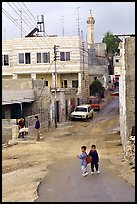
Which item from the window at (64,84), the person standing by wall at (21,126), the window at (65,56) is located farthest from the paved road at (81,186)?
the window at (64,84)

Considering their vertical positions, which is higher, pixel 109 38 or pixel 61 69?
pixel 109 38

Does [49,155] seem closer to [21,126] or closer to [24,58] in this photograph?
[21,126]

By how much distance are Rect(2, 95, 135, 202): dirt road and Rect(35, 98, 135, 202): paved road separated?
0.68 feet

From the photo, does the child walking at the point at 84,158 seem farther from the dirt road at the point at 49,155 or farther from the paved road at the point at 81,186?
the dirt road at the point at 49,155

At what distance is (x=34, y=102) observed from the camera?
33.8m

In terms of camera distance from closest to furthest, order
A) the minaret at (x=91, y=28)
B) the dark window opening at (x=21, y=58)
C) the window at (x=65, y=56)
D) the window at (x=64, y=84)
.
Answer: the window at (x=65, y=56) < the dark window opening at (x=21, y=58) < the window at (x=64, y=84) < the minaret at (x=91, y=28)

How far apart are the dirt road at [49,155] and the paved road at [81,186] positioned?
0.21 metres

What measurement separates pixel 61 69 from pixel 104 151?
2852 centimetres

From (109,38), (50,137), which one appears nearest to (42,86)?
(50,137)

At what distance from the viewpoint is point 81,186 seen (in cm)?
1277

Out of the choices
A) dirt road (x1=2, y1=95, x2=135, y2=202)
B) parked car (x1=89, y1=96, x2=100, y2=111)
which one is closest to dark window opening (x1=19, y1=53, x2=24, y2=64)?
parked car (x1=89, y1=96, x2=100, y2=111)

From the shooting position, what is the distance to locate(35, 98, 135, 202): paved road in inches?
440

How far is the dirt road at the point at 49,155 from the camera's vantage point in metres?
13.3

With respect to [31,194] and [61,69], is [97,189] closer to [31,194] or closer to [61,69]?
[31,194]
